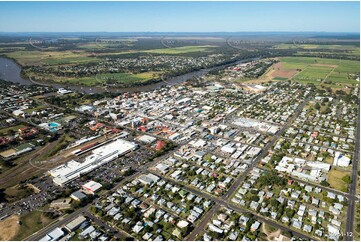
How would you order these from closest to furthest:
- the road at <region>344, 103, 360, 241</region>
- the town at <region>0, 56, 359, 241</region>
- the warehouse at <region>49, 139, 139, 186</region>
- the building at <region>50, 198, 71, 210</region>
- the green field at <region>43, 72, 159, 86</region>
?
the road at <region>344, 103, 360, 241</region> → the town at <region>0, 56, 359, 241</region> → the building at <region>50, 198, 71, 210</region> → the warehouse at <region>49, 139, 139, 186</region> → the green field at <region>43, 72, 159, 86</region>

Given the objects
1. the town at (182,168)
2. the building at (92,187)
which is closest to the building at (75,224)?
the town at (182,168)

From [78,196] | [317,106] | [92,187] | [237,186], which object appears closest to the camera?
[78,196]

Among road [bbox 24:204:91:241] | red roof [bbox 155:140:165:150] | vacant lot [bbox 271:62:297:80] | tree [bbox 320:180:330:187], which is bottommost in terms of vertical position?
road [bbox 24:204:91:241]

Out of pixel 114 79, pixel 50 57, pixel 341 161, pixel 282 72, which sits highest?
pixel 50 57

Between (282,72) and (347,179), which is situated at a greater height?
(282,72)

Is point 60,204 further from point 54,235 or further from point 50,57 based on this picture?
point 50,57

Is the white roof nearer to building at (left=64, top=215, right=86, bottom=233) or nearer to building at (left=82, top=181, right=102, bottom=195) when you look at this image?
building at (left=82, top=181, right=102, bottom=195)

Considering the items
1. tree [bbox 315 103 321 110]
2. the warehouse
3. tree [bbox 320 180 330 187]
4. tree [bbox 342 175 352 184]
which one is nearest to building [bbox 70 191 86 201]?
the warehouse

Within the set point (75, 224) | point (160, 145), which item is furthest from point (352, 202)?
point (75, 224)
